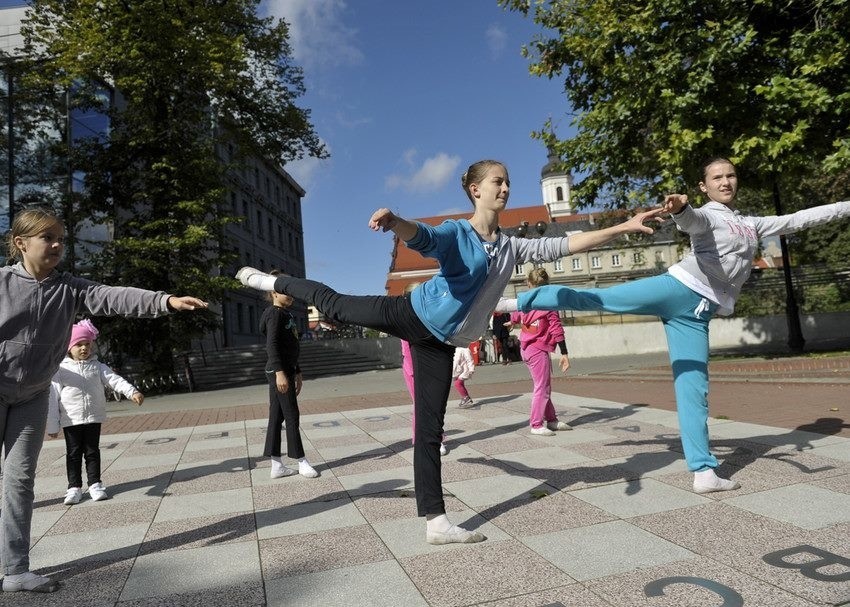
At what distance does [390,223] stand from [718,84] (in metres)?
11.8

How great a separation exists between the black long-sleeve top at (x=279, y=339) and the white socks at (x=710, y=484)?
3518 mm

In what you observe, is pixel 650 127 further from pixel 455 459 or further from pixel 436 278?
pixel 436 278

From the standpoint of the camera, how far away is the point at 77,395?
5.23 metres

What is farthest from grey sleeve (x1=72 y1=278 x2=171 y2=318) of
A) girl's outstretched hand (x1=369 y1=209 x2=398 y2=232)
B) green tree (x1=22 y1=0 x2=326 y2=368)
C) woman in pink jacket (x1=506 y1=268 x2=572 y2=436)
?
green tree (x1=22 y1=0 x2=326 y2=368)

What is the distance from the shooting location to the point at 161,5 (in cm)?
2014

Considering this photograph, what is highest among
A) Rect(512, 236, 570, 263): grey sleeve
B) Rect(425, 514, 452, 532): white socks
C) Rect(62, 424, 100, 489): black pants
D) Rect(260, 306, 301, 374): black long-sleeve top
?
Rect(512, 236, 570, 263): grey sleeve

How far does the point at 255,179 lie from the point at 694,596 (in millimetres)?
50713

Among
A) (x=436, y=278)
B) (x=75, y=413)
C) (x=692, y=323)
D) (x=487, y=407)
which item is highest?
(x=436, y=278)

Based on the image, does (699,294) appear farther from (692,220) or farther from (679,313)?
(692,220)

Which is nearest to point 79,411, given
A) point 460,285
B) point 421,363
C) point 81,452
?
point 81,452

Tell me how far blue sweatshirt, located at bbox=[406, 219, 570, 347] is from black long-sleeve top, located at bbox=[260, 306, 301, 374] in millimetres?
2414

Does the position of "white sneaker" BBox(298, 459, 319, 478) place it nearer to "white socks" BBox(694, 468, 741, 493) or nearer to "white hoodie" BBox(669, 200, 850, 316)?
"white socks" BBox(694, 468, 741, 493)

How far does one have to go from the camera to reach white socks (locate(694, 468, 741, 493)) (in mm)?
4031

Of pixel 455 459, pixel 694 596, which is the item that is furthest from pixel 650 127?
pixel 694 596
